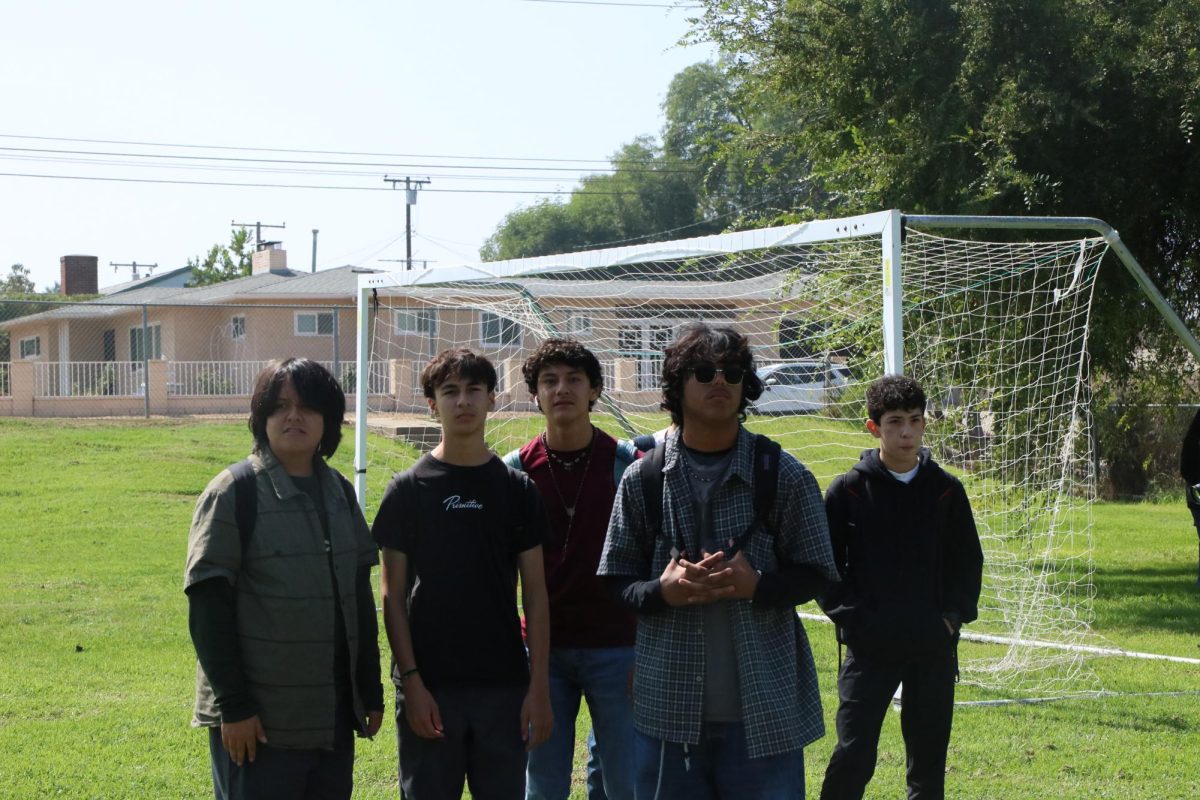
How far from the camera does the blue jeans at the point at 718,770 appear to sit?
308cm

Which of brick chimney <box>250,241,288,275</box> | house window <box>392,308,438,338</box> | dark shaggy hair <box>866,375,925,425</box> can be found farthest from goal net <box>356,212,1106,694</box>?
brick chimney <box>250,241,288,275</box>

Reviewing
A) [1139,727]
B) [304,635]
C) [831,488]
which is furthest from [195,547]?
[1139,727]

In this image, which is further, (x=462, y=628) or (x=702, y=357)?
(x=462, y=628)

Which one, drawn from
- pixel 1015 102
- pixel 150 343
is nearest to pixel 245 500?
pixel 1015 102

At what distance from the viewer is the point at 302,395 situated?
348 centimetres

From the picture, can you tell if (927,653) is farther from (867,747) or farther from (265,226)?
(265,226)

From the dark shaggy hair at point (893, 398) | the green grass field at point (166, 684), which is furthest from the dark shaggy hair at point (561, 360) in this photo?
the green grass field at point (166, 684)

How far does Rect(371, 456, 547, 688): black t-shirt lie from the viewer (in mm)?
3586

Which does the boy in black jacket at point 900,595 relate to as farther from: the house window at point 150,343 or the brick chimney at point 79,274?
the brick chimney at point 79,274

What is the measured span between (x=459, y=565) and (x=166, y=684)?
158 inches

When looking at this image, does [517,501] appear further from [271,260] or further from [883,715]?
[271,260]

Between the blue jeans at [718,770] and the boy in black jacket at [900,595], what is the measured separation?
116cm

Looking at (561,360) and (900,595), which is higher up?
(561,360)

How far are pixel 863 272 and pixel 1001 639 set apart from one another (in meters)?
2.70
